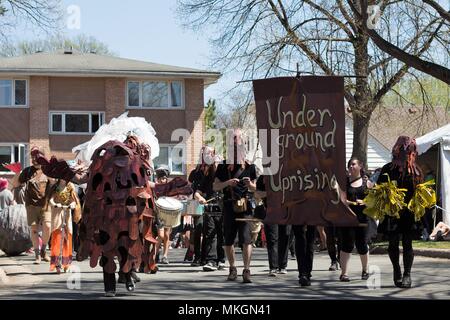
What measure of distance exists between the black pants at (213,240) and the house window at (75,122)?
3229cm

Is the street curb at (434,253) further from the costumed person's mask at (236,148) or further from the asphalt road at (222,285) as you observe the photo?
the costumed person's mask at (236,148)

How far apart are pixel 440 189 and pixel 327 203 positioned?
513 inches

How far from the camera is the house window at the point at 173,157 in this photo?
163 feet

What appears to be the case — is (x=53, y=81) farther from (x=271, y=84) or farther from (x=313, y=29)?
(x=271, y=84)

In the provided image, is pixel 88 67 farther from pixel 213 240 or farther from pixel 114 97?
pixel 213 240

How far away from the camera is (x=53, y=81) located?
4900 centimetres

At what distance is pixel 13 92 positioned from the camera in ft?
160

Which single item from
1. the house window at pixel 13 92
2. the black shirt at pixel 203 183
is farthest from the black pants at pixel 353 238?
the house window at pixel 13 92

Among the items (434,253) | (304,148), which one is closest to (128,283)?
(304,148)

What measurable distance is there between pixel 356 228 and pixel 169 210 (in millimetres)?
4511

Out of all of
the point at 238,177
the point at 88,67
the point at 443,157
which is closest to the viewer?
the point at 238,177

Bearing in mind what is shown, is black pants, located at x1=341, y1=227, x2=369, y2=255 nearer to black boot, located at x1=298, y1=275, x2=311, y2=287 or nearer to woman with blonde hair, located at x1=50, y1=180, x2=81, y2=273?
black boot, located at x1=298, y1=275, x2=311, y2=287

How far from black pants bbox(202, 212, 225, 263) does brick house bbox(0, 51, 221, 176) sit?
30.7 meters

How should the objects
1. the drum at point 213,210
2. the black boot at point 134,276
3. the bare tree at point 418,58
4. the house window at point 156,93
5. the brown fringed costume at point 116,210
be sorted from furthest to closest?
the house window at point 156,93 → the bare tree at point 418,58 → the drum at point 213,210 → the black boot at point 134,276 → the brown fringed costume at point 116,210
